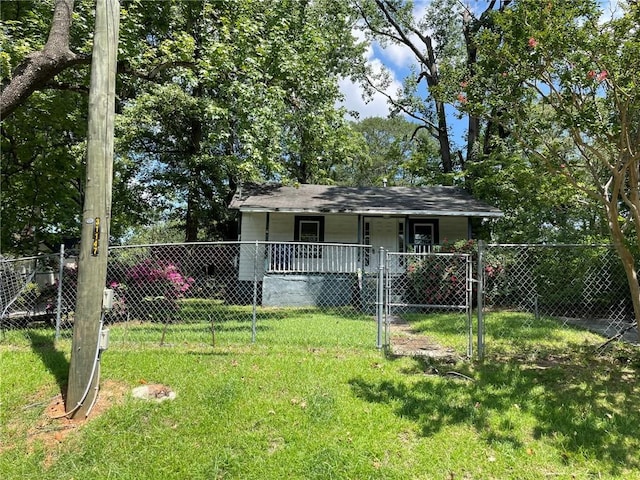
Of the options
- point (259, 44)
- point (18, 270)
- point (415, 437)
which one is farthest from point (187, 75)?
point (415, 437)

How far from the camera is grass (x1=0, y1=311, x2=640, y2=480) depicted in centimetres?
333

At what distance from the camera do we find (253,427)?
381 centimetres

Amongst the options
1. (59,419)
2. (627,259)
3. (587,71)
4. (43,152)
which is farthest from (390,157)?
(59,419)

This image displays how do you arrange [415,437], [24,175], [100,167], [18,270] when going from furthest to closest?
1. [24,175]
2. [18,270]
3. [100,167]
4. [415,437]

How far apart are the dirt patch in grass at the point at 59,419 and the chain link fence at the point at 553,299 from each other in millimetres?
5126

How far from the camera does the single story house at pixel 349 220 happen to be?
13766mm

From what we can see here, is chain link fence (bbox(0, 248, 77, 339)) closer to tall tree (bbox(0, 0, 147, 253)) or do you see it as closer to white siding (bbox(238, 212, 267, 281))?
tall tree (bbox(0, 0, 147, 253))

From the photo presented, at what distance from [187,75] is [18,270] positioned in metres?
5.31

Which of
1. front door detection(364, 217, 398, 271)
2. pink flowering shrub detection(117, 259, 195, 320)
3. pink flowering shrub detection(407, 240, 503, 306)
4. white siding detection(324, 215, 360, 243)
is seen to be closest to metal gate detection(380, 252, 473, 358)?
pink flowering shrub detection(407, 240, 503, 306)

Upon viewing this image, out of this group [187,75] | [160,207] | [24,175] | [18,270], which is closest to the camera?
[18,270]

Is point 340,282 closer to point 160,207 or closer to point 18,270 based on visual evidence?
point 18,270

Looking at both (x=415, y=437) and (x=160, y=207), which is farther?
(x=160, y=207)

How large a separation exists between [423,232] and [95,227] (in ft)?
42.5

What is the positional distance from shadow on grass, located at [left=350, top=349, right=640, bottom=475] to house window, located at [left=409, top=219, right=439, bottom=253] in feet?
32.8
